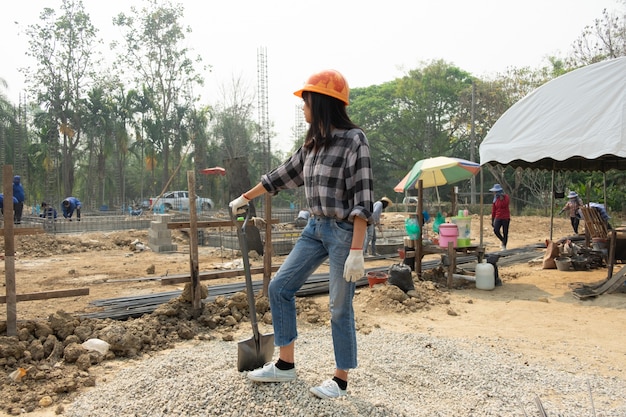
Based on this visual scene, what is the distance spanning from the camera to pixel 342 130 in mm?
2729

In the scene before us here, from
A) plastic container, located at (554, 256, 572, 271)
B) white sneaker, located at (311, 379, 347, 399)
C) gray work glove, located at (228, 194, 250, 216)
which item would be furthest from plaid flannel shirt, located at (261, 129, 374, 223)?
plastic container, located at (554, 256, 572, 271)

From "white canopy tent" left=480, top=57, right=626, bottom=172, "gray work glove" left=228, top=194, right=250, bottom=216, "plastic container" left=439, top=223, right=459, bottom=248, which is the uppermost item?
"white canopy tent" left=480, top=57, right=626, bottom=172

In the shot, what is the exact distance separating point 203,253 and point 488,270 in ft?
24.5

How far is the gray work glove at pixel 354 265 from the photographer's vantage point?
255 cm

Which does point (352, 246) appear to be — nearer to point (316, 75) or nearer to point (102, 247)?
point (316, 75)

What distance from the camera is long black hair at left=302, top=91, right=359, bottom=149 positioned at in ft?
8.88

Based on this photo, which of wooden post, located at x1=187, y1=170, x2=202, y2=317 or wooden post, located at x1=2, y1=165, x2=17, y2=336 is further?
wooden post, located at x1=187, y1=170, x2=202, y2=317

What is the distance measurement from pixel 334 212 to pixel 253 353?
1.17 metres

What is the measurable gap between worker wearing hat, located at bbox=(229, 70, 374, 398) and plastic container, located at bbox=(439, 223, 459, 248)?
16.7ft

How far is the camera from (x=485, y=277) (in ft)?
24.8

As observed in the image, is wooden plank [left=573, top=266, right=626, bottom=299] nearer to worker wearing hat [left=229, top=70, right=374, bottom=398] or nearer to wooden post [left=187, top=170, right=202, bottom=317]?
wooden post [left=187, top=170, right=202, bottom=317]

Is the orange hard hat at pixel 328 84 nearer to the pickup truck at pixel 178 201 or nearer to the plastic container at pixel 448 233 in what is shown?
the plastic container at pixel 448 233

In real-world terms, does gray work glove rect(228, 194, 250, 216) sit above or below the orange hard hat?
below

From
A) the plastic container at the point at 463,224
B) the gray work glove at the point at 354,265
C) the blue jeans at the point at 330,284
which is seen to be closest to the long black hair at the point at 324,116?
the blue jeans at the point at 330,284
